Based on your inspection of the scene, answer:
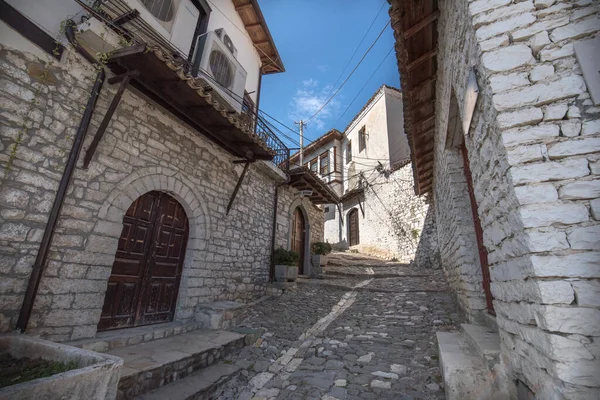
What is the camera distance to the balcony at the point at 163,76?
3.57 m

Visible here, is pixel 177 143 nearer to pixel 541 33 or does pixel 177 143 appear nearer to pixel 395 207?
pixel 541 33

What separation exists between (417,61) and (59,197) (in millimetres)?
4806

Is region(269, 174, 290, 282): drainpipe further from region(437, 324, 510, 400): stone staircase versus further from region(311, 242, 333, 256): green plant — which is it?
region(437, 324, 510, 400): stone staircase

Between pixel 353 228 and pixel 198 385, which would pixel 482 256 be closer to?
pixel 198 385

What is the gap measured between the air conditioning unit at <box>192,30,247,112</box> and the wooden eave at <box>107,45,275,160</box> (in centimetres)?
124

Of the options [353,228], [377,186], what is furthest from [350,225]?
[377,186]

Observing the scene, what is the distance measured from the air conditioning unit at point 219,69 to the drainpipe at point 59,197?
2.27m

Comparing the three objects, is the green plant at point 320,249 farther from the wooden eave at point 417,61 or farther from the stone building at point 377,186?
the wooden eave at point 417,61

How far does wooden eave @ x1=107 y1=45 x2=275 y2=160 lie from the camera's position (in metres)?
3.56

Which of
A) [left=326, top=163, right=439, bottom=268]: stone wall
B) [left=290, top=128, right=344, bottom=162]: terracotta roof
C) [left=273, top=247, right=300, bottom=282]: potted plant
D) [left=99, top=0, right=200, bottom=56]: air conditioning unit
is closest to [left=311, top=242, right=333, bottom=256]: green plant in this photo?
[left=273, top=247, right=300, bottom=282]: potted plant

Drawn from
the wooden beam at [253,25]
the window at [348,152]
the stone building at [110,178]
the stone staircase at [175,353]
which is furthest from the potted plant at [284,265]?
the window at [348,152]

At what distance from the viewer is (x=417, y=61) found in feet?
11.6

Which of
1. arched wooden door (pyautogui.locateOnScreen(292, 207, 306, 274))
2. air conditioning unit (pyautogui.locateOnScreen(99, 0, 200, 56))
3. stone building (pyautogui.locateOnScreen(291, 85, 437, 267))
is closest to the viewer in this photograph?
air conditioning unit (pyautogui.locateOnScreen(99, 0, 200, 56))

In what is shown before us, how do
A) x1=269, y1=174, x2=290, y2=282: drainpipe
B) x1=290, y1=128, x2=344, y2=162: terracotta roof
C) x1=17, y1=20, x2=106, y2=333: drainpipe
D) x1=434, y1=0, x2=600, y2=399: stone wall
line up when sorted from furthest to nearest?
x1=290, y1=128, x2=344, y2=162: terracotta roof < x1=269, y1=174, x2=290, y2=282: drainpipe < x1=17, y1=20, x2=106, y2=333: drainpipe < x1=434, y1=0, x2=600, y2=399: stone wall
